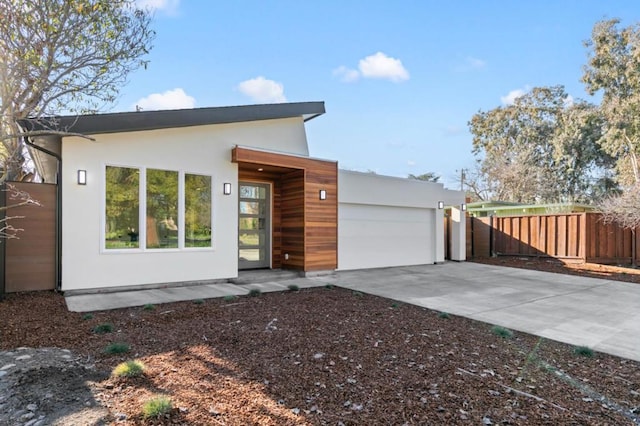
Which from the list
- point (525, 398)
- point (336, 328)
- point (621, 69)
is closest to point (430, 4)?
point (336, 328)

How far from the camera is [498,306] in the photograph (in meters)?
6.35

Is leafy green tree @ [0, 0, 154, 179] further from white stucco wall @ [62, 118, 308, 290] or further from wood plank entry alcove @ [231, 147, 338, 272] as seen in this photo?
wood plank entry alcove @ [231, 147, 338, 272]

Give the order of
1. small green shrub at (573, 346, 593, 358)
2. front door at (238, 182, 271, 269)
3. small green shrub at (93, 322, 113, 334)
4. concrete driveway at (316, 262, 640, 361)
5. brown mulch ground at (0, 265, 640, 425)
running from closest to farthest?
brown mulch ground at (0, 265, 640, 425), small green shrub at (573, 346, 593, 358), small green shrub at (93, 322, 113, 334), concrete driveway at (316, 262, 640, 361), front door at (238, 182, 271, 269)

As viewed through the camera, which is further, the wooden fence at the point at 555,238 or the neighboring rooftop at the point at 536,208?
the neighboring rooftop at the point at 536,208

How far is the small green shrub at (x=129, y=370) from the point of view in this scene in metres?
3.09

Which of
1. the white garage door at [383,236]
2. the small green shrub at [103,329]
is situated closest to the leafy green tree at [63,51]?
the small green shrub at [103,329]

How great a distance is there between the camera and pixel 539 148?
2525cm

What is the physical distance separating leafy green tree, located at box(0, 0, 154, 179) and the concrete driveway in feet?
19.4

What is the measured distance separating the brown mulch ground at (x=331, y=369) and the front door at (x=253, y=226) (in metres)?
3.74

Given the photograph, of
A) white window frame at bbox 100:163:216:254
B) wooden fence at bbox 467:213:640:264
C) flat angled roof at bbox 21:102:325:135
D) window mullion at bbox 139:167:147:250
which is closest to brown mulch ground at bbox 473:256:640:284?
wooden fence at bbox 467:213:640:264

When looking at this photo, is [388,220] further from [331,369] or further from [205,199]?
[331,369]

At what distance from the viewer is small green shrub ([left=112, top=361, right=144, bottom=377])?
10.2 feet

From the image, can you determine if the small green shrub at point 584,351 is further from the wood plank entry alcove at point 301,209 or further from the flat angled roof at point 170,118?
the flat angled roof at point 170,118

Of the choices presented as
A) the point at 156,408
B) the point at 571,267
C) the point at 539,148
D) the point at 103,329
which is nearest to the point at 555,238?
the point at 571,267
